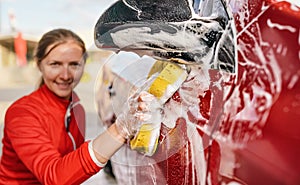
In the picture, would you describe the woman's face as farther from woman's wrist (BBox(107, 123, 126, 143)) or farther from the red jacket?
woman's wrist (BBox(107, 123, 126, 143))

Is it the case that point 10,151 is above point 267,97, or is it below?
below

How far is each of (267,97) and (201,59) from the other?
10.4 inches

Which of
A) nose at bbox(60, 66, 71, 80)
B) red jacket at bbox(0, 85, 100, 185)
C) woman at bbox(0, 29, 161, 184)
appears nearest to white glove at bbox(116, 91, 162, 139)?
woman at bbox(0, 29, 161, 184)

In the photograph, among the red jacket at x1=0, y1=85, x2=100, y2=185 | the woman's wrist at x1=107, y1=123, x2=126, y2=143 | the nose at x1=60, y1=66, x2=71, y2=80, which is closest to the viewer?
the woman's wrist at x1=107, y1=123, x2=126, y2=143

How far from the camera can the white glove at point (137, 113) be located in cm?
161

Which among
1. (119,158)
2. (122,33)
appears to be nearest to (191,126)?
→ (122,33)

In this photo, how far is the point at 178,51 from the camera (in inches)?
57.4

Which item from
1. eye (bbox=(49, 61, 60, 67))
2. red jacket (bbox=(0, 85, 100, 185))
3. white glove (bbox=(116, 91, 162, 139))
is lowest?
red jacket (bbox=(0, 85, 100, 185))

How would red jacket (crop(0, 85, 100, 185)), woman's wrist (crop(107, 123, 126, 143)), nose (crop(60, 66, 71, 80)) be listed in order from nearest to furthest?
1. woman's wrist (crop(107, 123, 126, 143))
2. red jacket (crop(0, 85, 100, 185))
3. nose (crop(60, 66, 71, 80))

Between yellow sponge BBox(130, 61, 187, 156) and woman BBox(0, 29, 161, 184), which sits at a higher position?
yellow sponge BBox(130, 61, 187, 156)

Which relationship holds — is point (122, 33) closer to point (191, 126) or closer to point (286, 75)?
point (191, 126)

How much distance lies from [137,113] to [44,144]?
1.61ft

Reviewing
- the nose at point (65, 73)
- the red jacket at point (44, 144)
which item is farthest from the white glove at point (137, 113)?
the nose at point (65, 73)

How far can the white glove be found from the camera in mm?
1613
